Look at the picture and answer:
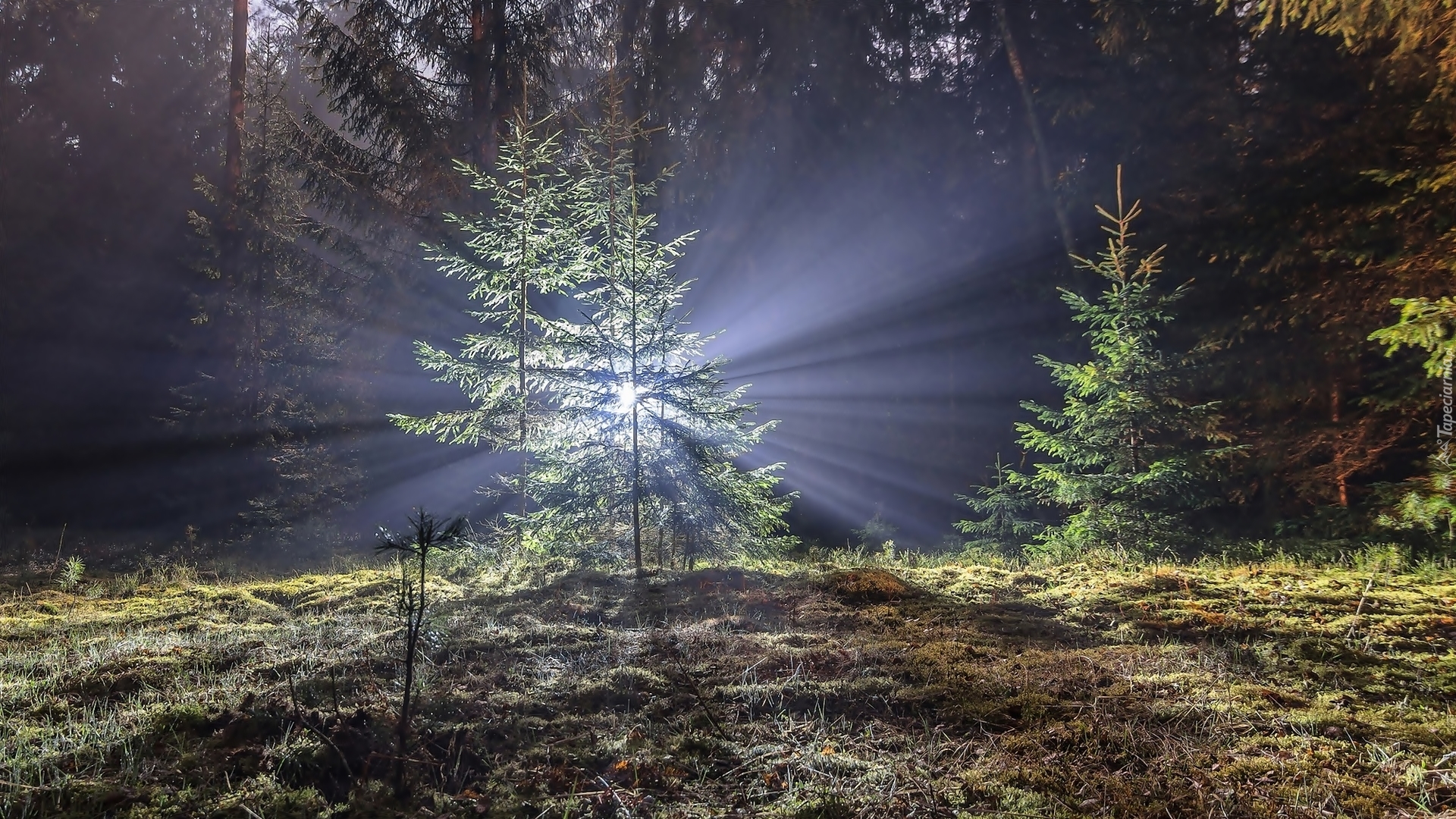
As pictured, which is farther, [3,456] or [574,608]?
[3,456]

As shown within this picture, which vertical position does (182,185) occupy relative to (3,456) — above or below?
above

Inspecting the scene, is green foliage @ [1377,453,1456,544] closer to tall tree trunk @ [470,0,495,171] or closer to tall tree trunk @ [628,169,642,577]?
tall tree trunk @ [628,169,642,577]

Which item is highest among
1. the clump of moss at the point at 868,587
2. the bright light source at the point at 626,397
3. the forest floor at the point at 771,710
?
the bright light source at the point at 626,397

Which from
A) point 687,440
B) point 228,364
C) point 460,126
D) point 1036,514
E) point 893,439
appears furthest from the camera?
point 893,439

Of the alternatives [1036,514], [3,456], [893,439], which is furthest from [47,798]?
[3,456]

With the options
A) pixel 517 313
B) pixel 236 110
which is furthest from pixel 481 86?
pixel 517 313

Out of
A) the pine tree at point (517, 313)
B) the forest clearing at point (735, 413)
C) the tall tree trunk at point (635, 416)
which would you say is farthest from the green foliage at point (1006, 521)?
the pine tree at point (517, 313)

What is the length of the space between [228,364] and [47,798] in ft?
49.7

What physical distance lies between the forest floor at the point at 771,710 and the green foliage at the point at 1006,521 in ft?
17.6

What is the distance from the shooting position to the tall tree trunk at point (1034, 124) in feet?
39.9

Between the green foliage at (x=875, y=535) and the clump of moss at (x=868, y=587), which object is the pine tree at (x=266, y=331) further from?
the clump of moss at (x=868, y=587)

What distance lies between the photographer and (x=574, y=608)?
472cm

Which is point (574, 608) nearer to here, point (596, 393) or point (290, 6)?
point (596, 393)

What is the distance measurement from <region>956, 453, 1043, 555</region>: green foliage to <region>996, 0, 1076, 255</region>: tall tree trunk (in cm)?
461
